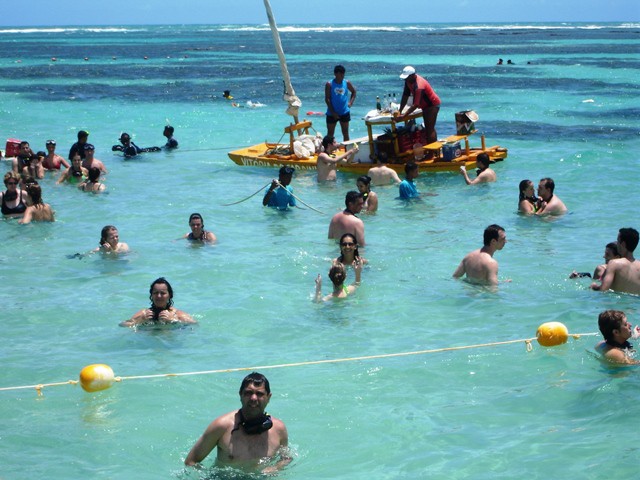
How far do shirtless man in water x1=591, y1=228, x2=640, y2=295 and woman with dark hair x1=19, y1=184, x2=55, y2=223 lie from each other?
30.5 feet

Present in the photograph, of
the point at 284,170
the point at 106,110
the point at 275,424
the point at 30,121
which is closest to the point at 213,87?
the point at 106,110

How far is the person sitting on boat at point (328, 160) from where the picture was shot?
18.3 m

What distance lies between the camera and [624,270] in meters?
10.6

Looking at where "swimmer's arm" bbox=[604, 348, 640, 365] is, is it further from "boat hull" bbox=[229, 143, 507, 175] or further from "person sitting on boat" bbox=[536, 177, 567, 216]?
"boat hull" bbox=[229, 143, 507, 175]

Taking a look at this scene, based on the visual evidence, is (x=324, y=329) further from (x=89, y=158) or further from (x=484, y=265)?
(x=89, y=158)

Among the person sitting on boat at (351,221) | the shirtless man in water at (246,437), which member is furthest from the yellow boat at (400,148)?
the shirtless man in water at (246,437)

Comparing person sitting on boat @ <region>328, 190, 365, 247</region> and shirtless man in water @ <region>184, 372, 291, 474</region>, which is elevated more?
person sitting on boat @ <region>328, 190, 365, 247</region>

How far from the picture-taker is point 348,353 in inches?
382

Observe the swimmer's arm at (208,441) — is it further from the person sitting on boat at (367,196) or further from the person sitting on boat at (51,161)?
the person sitting on boat at (51,161)

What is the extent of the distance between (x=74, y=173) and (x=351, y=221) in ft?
27.8

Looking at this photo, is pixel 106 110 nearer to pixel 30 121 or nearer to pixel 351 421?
pixel 30 121

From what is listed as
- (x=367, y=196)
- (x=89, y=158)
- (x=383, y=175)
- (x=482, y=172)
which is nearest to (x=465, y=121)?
(x=482, y=172)

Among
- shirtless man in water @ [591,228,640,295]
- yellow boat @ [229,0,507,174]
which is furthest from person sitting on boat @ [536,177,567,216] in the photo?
shirtless man in water @ [591,228,640,295]

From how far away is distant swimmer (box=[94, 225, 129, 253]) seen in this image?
43.3 ft
